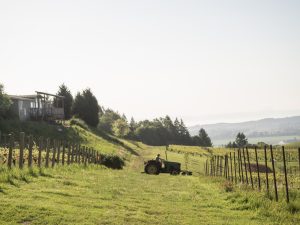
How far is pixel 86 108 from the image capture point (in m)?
96.6

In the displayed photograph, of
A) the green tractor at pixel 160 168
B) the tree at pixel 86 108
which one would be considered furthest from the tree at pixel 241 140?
the green tractor at pixel 160 168

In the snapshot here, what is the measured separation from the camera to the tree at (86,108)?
96.0m

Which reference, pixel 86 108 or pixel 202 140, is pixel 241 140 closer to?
pixel 202 140

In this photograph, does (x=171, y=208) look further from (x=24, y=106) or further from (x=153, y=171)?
(x=24, y=106)

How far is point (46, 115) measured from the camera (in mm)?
67188

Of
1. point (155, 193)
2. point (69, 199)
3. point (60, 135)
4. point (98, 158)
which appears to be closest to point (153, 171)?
point (98, 158)

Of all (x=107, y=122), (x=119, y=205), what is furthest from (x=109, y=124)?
(x=119, y=205)

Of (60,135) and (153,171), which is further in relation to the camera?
(60,135)

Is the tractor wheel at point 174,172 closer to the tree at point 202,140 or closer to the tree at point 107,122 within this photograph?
the tree at point 107,122

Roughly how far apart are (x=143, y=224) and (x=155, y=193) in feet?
21.3

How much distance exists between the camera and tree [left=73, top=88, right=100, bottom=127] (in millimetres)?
96000

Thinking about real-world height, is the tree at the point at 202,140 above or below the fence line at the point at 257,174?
above

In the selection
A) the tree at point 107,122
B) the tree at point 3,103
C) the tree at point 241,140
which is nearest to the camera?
the tree at point 3,103

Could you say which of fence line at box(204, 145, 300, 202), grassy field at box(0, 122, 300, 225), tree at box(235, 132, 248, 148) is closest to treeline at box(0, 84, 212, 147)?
tree at box(235, 132, 248, 148)
